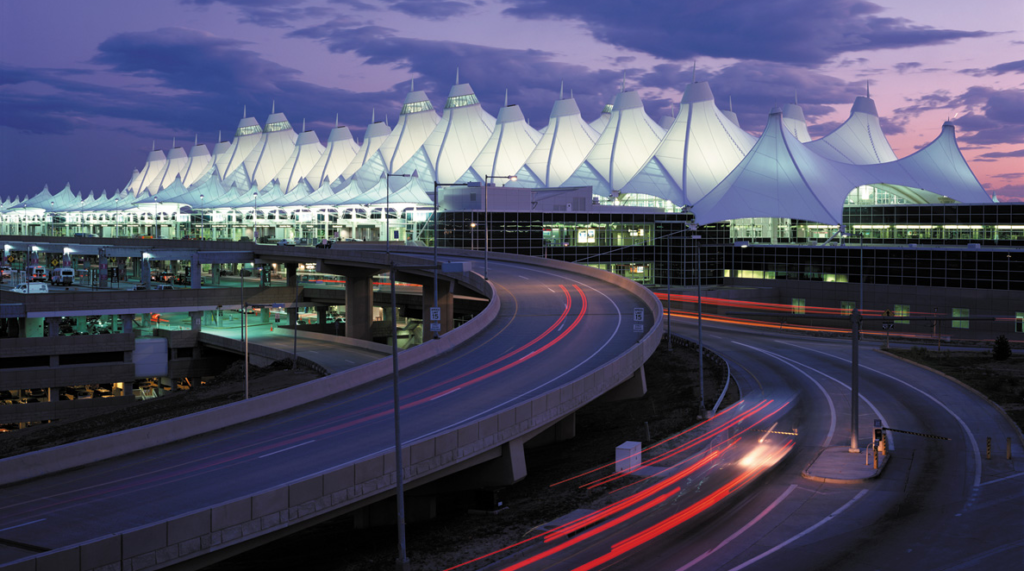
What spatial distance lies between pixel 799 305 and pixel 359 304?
127 feet

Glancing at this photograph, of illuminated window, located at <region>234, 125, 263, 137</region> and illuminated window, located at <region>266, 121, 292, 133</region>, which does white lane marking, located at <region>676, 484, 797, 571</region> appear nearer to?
illuminated window, located at <region>266, 121, 292, 133</region>

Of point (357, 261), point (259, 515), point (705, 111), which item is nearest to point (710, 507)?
point (259, 515)

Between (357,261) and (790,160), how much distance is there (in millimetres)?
48242

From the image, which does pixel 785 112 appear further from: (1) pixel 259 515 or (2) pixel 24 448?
(1) pixel 259 515

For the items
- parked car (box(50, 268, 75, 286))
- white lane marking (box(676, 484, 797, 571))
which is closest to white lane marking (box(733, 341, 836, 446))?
white lane marking (box(676, 484, 797, 571))

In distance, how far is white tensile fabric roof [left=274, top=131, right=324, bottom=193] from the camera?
164625 mm

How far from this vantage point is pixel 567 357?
3694 cm

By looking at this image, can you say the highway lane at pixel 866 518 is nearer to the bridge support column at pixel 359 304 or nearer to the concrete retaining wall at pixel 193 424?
the concrete retaining wall at pixel 193 424

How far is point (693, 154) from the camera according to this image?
102062mm

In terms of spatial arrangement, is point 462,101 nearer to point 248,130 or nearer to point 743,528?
point 248,130

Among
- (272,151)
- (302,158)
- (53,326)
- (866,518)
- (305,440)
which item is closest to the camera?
(866,518)

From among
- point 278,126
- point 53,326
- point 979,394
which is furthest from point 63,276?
point 278,126

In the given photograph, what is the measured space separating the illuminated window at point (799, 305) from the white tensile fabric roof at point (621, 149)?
3418cm

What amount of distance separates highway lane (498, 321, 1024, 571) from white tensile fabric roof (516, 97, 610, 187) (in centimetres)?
8339
